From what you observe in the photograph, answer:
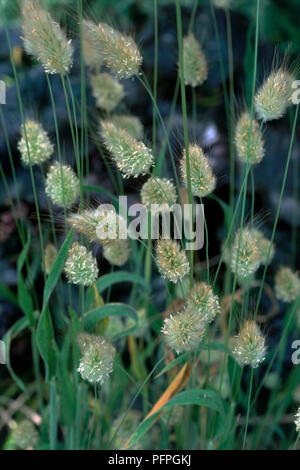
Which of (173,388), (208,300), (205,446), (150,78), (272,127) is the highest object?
(150,78)

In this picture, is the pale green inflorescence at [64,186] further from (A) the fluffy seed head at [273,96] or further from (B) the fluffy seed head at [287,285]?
(B) the fluffy seed head at [287,285]

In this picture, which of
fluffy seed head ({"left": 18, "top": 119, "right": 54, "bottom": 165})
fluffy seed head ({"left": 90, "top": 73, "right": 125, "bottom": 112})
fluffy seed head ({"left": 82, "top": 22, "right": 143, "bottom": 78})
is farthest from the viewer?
fluffy seed head ({"left": 90, "top": 73, "right": 125, "bottom": 112})

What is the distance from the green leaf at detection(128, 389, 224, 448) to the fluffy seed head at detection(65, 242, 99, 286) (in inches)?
6.1

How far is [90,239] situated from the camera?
0.60m

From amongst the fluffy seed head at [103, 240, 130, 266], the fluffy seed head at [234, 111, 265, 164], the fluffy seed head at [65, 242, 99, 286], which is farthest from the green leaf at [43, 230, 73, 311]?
the fluffy seed head at [234, 111, 265, 164]

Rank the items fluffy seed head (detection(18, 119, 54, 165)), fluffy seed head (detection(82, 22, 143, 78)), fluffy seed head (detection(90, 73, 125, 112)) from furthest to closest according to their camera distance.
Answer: fluffy seed head (detection(90, 73, 125, 112))
fluffy seed head (detection(18, 119, 54, 165))
fluffy seed head (detection(82, 22, 143, 78))

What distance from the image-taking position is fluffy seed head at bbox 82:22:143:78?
0.54m

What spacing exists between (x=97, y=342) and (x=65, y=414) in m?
0.17

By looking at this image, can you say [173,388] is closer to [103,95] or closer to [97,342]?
[97,342]

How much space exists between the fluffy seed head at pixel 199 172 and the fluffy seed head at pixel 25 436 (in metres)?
0.48

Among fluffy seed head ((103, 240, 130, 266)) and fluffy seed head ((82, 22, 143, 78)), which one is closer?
fluffy seed head ((82, 22, 143, 78))

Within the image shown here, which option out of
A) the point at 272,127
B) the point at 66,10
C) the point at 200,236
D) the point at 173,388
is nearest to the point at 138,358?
the point at 173,388

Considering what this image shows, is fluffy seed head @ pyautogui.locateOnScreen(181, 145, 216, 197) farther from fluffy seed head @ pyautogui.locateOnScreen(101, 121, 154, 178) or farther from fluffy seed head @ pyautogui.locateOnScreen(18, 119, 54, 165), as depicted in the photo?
fluffy seed head @ pyautogui.locateOnScreen(18, 119, 54, 165)

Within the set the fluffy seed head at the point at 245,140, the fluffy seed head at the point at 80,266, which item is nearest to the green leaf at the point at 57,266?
the fluffy seed head at the point at 80,266
